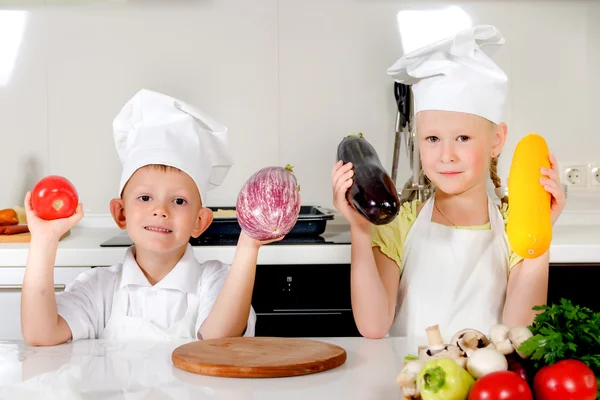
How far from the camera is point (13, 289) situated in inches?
82.2

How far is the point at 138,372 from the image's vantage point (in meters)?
1.05

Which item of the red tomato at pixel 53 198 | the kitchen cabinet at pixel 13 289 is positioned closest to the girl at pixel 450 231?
the red tomato at pixel 53 198

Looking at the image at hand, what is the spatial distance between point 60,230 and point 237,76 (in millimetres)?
1334

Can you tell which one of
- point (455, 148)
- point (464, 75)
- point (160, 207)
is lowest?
point (160, 207)

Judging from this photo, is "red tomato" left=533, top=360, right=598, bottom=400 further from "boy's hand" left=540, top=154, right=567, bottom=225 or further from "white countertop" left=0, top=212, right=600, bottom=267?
"white countertop" left=0, top=212, right=600, bottom=267

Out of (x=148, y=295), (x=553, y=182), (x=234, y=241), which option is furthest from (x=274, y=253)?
(x=553, y=182)

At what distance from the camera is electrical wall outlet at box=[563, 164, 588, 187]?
2.56 metres

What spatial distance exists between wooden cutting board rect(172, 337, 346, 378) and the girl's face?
443 millimetres

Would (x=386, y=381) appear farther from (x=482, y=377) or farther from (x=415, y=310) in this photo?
(x=415, y=310)

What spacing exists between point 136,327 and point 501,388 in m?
0.86

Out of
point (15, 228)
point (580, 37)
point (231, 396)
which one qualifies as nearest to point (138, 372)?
point (231, 396)

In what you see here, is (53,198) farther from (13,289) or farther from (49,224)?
(13,289)

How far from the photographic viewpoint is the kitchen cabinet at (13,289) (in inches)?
81.4

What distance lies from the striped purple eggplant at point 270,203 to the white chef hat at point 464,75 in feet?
1.24
